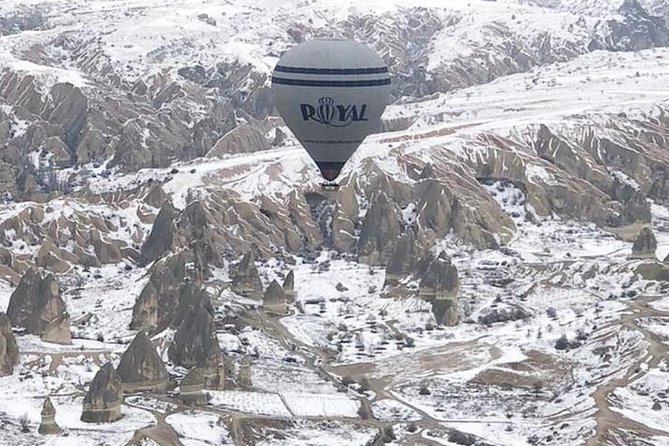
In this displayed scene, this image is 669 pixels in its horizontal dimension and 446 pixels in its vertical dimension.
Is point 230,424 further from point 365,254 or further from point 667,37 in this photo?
point 667,37

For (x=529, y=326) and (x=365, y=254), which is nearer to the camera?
(x=529, y=326)

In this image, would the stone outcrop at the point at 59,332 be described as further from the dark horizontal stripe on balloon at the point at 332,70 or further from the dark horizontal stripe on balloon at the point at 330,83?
the dark horizontal stripe on balloon at the point at 332,70

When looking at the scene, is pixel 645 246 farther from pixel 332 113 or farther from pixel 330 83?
pixel 330 83

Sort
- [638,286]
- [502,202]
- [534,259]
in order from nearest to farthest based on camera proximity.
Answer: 1. [638,286]
2. [534,259]
3. [502,202]

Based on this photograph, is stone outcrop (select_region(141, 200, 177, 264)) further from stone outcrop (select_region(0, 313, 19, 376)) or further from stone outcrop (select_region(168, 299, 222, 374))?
stone outcrop (select_region(0, 313, 19, 376))

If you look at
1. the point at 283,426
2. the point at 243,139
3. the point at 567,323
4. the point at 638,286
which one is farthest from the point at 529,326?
the point at 243,139

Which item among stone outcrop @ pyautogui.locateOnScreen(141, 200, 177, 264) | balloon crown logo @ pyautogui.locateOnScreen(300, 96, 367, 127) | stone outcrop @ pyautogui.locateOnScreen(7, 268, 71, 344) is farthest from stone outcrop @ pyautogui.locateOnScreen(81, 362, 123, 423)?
stone outcrop @ pyautogui.locateOnScreen(141, 200, 177, 264)

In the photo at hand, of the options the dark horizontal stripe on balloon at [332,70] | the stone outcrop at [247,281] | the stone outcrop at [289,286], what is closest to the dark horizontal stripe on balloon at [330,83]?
the dark horizontal stripe on balloon at [332,70]
